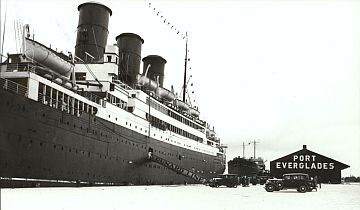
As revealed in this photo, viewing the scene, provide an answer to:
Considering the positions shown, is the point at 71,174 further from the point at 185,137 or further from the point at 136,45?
the point at 185,137

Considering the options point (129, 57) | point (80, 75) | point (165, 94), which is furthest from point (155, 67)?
point (80, 75)

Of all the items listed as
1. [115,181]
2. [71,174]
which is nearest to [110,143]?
[115,181]

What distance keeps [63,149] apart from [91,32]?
14575mm

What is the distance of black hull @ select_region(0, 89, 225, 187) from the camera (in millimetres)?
17984

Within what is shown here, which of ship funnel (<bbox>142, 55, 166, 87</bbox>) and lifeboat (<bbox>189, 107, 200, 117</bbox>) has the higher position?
ship funnel (<bbox>142, 55, 166, 87</bbox>)

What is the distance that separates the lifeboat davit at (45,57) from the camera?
2177 cm

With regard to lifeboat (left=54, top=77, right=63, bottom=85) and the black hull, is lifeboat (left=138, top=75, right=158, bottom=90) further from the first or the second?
lifeboat (left=54, top=77, right=63, bottom=85)

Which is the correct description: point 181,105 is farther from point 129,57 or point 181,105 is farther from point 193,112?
point 129,57

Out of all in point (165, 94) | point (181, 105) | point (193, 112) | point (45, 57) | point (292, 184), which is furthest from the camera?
point (193, 112)

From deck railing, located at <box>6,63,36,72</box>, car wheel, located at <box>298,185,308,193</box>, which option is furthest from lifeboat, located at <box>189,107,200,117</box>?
deck railing, located at <box>6,63,36,72</box>

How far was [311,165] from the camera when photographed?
51.6 metres

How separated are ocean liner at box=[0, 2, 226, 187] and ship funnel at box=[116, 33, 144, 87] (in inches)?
3.9

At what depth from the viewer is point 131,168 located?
3069cm

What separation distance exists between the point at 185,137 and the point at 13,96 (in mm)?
28665
